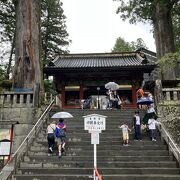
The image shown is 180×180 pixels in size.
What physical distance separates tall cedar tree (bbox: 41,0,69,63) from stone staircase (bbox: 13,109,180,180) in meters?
17.1

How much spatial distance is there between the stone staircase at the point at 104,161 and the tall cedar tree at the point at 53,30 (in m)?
17.1

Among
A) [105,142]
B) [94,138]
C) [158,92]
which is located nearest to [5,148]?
[105,142]

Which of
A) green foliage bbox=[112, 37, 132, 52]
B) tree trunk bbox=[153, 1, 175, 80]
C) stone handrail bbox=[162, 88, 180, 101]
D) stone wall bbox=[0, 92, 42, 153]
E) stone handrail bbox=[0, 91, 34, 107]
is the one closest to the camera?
stone wall bbox=[0, 92, 42, 153]

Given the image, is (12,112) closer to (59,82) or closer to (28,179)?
(28,179)

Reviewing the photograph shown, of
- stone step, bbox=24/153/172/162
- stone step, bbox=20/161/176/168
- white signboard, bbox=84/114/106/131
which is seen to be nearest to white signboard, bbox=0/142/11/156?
stone step, bbox=24/153/172/162

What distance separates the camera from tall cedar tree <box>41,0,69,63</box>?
26602mm

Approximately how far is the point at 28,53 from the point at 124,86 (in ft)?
27.2

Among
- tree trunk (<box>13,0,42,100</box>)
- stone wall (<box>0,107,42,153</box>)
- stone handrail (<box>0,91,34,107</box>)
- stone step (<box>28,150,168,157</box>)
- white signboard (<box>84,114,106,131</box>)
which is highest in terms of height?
tree trunk (<box>13,0,42,100</box>)

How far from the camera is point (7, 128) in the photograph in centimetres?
1130

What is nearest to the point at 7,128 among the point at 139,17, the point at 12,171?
the point at 12,171

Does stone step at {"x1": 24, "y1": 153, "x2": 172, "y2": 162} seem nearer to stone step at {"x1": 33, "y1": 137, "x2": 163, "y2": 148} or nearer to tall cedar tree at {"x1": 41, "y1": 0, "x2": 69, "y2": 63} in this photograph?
stone step at {"x1": 33, "y1": 137, "x2": 163, "y2": 148}

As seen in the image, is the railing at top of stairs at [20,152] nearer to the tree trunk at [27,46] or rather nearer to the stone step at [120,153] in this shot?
the stone step at [120,153]

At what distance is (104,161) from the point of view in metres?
8.81

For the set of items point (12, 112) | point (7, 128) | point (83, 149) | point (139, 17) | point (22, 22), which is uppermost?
point (139, 17)
